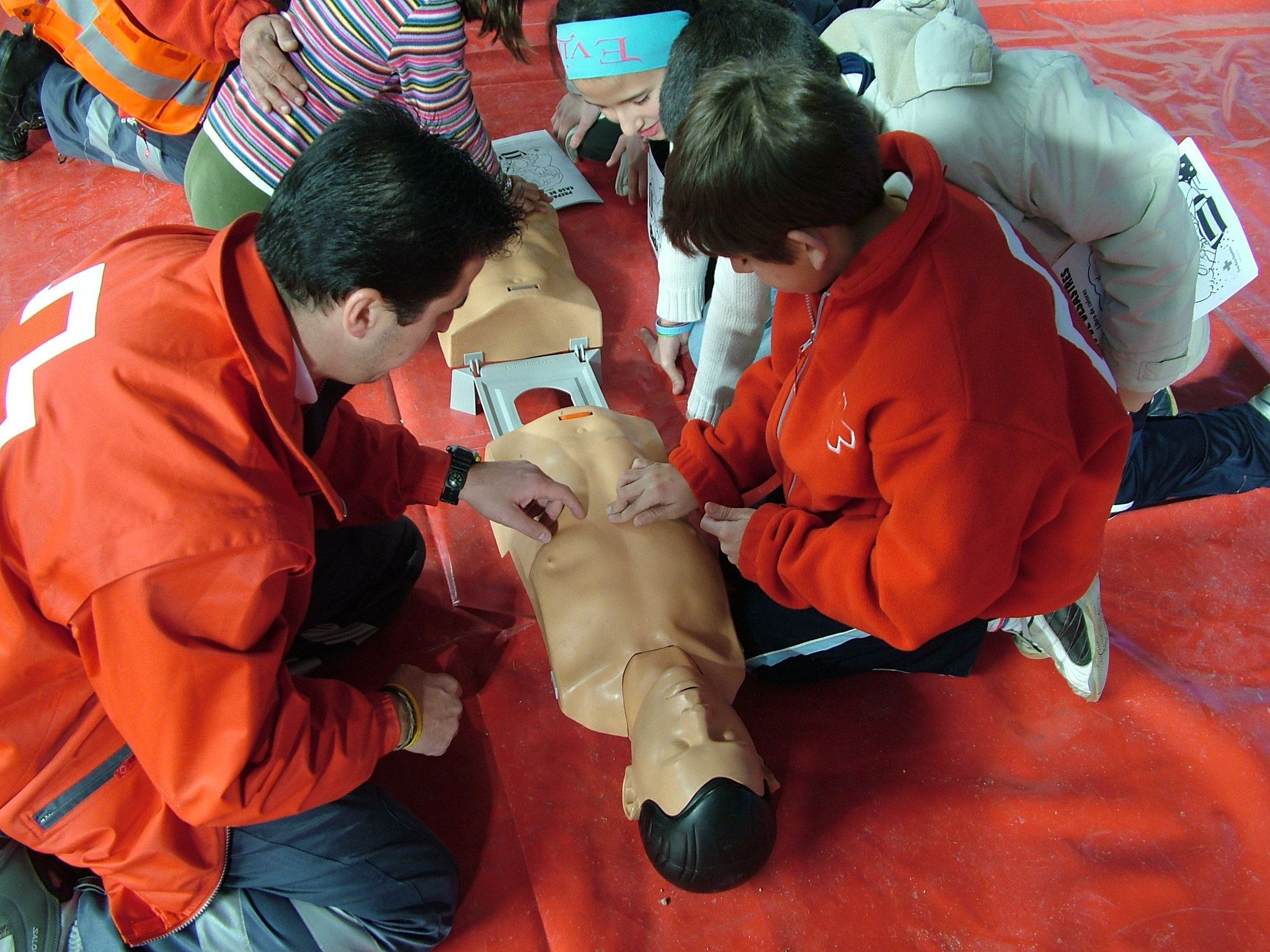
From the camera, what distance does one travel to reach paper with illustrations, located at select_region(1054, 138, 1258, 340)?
1.43 metres

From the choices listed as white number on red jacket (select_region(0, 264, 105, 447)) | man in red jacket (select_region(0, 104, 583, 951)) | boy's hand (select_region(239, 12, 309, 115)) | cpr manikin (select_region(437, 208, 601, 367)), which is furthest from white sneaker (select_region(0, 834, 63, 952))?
boy's hand (select_region(239, 12, 309, 115))

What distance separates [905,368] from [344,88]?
1.34 metres

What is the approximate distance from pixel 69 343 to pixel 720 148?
71 cm

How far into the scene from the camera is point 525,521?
133 cm

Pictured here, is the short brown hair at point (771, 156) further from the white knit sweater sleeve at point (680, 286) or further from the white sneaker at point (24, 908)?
the white sneaker at point (24, 908)

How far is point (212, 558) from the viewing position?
84 cm

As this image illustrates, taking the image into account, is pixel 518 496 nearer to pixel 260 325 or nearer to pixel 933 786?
pixel 260 325

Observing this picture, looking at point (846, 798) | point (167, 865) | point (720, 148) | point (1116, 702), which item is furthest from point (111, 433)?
point (1116, 702)

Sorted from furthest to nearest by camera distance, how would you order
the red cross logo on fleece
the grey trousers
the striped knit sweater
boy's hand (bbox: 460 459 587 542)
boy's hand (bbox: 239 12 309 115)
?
the grey trousers < boy's hand (bbox: 239 12 309 115) < the striped knit sweater < boy's hand (bbox: 460 459 587 542) < the red cross logo on fleece

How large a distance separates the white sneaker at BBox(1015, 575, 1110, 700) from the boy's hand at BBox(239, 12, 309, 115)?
168 centimetres

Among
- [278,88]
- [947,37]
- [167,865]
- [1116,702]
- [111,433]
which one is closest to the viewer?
[111,433]

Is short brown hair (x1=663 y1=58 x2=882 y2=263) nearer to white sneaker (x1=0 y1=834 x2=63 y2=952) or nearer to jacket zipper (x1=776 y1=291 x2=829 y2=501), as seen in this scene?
jacket zipper (x1=776 y1=291 x2=829 y2=501)

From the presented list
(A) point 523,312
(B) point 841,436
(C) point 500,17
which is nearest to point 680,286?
(A) point 523,312

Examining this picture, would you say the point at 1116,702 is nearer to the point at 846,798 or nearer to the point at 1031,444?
the point at 846,798
